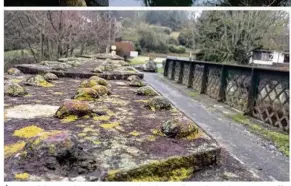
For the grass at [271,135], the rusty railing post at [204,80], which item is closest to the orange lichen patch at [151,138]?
the grass at [271,135]

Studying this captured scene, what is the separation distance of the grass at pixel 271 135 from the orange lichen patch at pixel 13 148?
2667 mm

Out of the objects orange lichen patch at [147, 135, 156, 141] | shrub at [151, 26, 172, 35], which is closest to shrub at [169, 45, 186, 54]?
shrub at [151, 26, 172, 35]

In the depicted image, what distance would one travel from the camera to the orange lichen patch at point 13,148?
2.53 feet

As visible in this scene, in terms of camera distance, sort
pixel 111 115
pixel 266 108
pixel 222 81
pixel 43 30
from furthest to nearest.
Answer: pixel 43 30
pixel 222 81
pixel 266 108
pixel 111 115

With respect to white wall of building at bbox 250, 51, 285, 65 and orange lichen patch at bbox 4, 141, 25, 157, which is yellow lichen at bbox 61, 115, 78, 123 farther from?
white wall of building at bbox 250, 51, 285, 65

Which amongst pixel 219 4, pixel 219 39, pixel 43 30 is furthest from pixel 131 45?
pixel 219 4

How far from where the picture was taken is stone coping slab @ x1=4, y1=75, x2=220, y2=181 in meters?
0.70

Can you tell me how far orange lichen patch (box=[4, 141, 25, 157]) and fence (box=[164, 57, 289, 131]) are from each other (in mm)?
3455

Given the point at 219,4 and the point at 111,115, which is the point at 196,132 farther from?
the point at 219,4

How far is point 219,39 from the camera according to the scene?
13.3 meters

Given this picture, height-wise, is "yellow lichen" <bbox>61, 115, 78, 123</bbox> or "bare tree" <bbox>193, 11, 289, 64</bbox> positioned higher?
"bare tree" <bbox>193, 11, 289, 64</bbox>

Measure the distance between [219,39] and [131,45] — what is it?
11923mm

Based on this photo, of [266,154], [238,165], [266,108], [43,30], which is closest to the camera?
[238,165]
